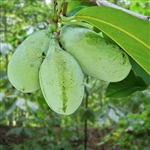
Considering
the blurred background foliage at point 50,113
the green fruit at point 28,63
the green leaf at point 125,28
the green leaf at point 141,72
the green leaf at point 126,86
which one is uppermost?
the green leaf at point 125,28

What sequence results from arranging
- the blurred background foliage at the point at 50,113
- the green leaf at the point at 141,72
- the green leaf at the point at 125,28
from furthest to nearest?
the blurred background foliage at the point at 50,113
the green leaf at the point at 141,72
the green leaf at the point at 125,28

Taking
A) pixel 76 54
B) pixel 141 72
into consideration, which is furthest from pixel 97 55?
pixel 141 72

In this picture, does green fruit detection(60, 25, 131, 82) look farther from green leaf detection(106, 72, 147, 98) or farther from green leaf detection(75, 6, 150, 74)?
green leaf detection(106, 72, 147, 98)

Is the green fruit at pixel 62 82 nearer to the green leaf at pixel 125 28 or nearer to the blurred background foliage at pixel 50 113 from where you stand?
the green leaf at pixel 125 28

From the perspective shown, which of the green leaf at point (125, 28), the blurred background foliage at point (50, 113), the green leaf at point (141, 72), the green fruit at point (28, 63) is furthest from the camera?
the blurred background foliage at point (50, 113)

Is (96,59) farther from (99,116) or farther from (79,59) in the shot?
(99,116)

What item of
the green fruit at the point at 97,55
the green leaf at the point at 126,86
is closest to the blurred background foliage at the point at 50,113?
the green leaf at the point at 126,86

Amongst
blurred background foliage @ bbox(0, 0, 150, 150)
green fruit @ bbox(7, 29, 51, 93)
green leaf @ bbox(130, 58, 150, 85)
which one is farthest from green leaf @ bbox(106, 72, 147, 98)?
green fruit @ bbox(7, 29, 51, 93)
